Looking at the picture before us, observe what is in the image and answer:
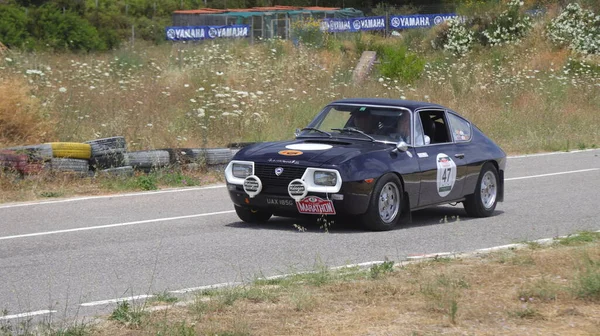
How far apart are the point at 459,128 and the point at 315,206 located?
2929mm

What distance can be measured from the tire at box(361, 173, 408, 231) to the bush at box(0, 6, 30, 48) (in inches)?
1338

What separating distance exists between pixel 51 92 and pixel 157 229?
Answer: 29.0 ft

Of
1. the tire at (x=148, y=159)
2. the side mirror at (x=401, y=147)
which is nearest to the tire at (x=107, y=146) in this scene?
the tire at (x=148, y=159)

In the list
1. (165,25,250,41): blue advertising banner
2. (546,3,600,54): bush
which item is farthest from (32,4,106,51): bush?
(546,3,600,54): bush

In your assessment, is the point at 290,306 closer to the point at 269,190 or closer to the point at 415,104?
the point at 269,190

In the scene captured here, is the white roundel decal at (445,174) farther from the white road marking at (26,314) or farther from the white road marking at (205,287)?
the white road marking at (26,314)

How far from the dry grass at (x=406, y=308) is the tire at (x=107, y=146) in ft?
26.1

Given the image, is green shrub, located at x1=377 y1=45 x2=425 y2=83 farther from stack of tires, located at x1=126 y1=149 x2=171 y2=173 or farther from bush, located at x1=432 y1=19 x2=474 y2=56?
stack of tires, located at x1=126 y1=149 x2=171 y2=173

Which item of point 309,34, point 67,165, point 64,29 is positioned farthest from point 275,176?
point 64,29

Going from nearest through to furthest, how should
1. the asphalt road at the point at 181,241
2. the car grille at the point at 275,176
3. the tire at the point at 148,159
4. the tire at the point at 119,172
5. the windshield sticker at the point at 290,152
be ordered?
the asphalt road at the point at 181,241, the car grille at the point at 275,176, the windshield sticker at the point at 290,152, the tire at the point at 119,172, the tire at the point at 148,159

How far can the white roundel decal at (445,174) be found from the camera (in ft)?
39.3

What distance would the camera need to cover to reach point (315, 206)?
10.9 metres

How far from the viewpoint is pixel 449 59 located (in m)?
37.2

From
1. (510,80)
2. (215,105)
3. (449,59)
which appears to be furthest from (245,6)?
(215,105)
